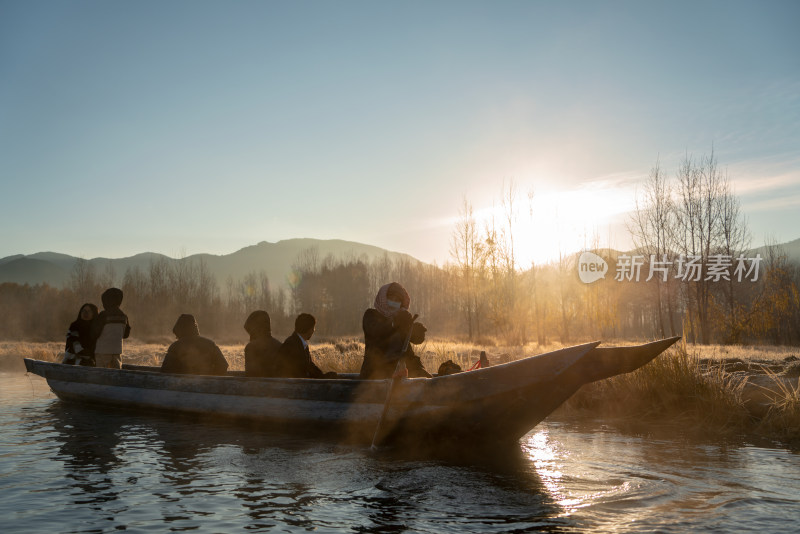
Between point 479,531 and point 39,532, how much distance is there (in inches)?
136

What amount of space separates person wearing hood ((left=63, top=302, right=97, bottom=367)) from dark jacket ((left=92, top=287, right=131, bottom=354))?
20 centimetres

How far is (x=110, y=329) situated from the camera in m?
12.1

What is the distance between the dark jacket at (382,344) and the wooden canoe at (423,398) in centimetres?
38

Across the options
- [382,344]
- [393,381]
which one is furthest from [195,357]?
[393,381]

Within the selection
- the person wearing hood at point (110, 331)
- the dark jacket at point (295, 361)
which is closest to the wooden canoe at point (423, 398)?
the dark jacket at point (295, 361)

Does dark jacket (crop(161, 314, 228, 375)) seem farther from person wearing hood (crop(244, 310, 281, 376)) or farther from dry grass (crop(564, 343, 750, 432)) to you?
dry grass (crop(564, 343, 750, 432))

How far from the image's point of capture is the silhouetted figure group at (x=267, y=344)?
309 inches

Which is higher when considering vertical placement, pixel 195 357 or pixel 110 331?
pixel 110 331

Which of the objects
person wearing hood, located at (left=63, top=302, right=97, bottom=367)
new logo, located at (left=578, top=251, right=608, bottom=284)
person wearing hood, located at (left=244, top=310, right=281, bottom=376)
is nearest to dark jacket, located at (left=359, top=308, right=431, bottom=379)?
person wearing hood, located at (left=244, top=310, right=281, bottom=376)

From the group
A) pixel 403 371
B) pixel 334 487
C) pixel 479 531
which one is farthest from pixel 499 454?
pixel 479 531

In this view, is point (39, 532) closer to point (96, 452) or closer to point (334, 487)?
point (334, 487)

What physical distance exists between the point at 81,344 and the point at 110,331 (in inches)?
32.2

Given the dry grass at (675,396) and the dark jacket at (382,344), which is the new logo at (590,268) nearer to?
the dry grass at (675,396)

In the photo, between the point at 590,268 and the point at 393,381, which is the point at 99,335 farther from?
the point at 590,268
